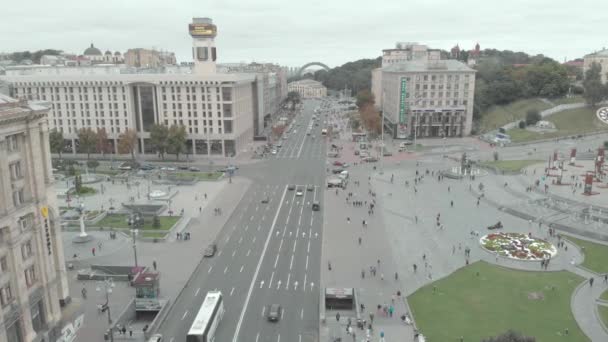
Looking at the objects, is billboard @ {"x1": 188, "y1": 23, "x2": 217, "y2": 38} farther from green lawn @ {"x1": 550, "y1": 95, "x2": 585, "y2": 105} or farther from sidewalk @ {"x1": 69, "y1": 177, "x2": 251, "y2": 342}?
green lawn @ {"x1": 550, "y1": 95, "x2": 585, "y2": 105}

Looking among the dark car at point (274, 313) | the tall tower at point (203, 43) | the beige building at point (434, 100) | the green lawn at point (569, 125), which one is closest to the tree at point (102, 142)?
the tall tower at point (203, 43)

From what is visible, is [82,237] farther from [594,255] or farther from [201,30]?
[201,30]

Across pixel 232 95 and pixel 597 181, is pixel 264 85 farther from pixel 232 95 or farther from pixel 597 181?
pixel 597 181

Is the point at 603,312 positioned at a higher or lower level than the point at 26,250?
lower

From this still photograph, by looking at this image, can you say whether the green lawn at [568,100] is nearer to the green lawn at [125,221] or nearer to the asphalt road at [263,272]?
the asphalt road at [263,272]

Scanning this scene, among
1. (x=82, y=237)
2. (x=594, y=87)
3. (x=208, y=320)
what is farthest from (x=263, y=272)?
(x=594, y=87)

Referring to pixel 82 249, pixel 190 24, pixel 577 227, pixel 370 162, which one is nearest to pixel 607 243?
pixel 577 227

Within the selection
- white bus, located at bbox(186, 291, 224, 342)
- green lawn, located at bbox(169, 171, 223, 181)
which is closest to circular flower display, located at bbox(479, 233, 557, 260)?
white bus, located at bbox(186, 291, 224, 342)
